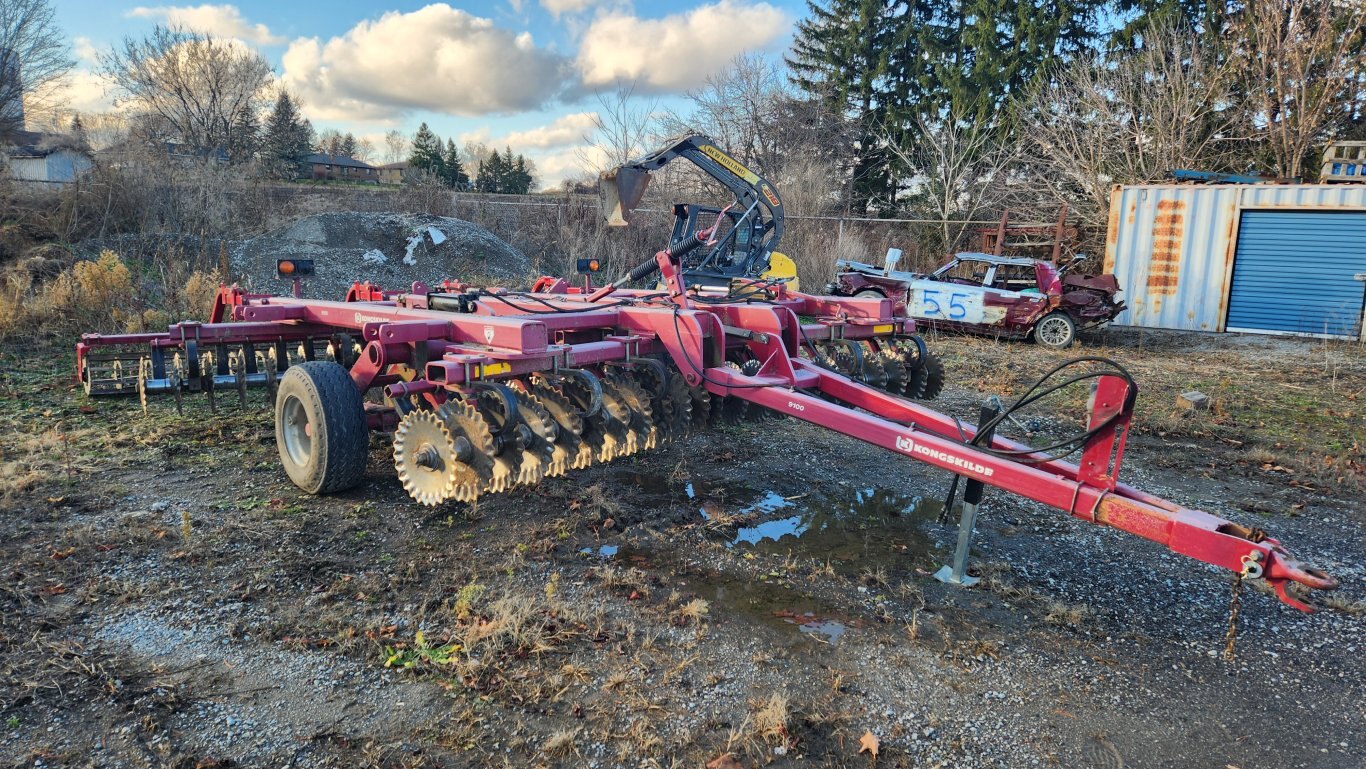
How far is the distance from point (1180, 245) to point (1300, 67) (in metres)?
5.66

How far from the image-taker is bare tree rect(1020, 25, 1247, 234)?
58.4ft

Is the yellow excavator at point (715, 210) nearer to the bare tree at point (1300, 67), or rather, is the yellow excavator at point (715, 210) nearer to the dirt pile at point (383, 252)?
the dirt pile at point (383, 252)

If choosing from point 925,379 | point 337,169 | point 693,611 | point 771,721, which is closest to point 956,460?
point 693,611

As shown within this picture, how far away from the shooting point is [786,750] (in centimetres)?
273

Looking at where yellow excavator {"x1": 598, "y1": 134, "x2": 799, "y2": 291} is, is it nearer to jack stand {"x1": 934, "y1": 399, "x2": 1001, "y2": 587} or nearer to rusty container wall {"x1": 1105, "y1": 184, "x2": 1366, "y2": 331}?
jack stand {"x1": 934, "y1": 399, "x2": 1001, "y2": 587}

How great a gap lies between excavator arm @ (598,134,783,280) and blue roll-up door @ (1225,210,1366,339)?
1086 centimetres

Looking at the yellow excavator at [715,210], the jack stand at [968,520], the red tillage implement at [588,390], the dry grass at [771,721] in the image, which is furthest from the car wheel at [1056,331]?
the dry grass at [771,721]

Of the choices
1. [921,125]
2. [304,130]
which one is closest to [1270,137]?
[921,125]

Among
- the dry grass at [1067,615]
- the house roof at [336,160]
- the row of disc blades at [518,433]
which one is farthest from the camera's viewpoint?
the house roof at [336,160]

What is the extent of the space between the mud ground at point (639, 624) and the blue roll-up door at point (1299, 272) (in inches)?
389

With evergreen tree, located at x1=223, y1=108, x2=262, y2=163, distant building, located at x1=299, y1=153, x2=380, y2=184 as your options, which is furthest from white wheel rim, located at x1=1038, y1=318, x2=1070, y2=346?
distant building, located at x1=299, y1=153, x2=380, y2=184

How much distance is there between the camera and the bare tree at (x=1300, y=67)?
16.0m

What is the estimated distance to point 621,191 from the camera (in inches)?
267

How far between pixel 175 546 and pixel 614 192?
4215 mm
